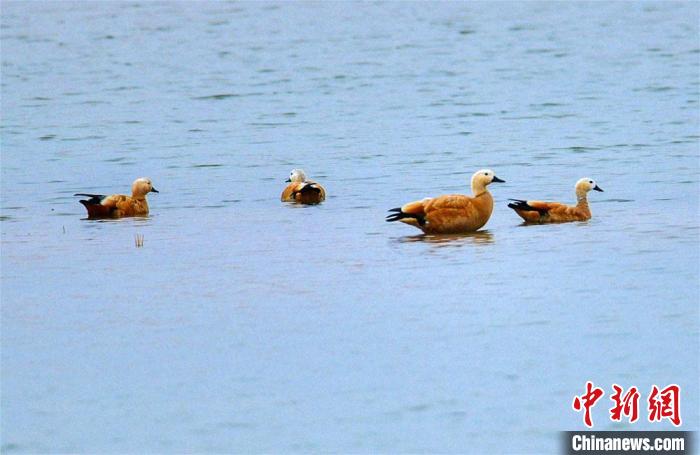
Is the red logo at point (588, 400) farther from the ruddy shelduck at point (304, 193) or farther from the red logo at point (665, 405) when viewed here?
the ruddy shelduck at point (304, 193)

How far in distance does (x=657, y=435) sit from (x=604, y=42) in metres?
36.5

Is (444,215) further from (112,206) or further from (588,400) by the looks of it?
(588,400)

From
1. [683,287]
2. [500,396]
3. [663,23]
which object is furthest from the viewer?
[663,23]

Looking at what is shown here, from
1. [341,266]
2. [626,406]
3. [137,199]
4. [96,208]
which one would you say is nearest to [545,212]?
[341,266]

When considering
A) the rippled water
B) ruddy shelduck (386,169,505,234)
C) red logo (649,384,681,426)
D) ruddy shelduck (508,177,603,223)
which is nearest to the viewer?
red logo (649,384,681,426)

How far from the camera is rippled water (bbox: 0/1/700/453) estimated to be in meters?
10.7

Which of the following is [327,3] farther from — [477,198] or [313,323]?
[313,323]

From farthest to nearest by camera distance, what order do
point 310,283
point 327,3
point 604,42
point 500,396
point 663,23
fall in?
point 327,3 < point 663,23 < point 604,42 < point 310,283 < point 500,396

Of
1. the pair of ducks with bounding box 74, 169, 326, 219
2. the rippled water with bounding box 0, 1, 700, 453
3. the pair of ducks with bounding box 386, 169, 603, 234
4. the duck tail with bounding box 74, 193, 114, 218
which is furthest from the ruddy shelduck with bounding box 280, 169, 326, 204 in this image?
the pair of ducks with bounding box 386, 169, 603, 234

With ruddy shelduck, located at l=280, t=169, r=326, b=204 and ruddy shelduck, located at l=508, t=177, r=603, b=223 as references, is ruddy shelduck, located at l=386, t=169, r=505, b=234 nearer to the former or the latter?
ruddy shelduck, located at l=508, t=177, r=603, b=223

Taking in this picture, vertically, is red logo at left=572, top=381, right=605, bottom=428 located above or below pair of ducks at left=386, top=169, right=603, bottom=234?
below

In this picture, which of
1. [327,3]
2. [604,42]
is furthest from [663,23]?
[327,3]

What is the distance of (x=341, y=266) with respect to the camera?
15.5 meters

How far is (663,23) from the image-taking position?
51531 mm
